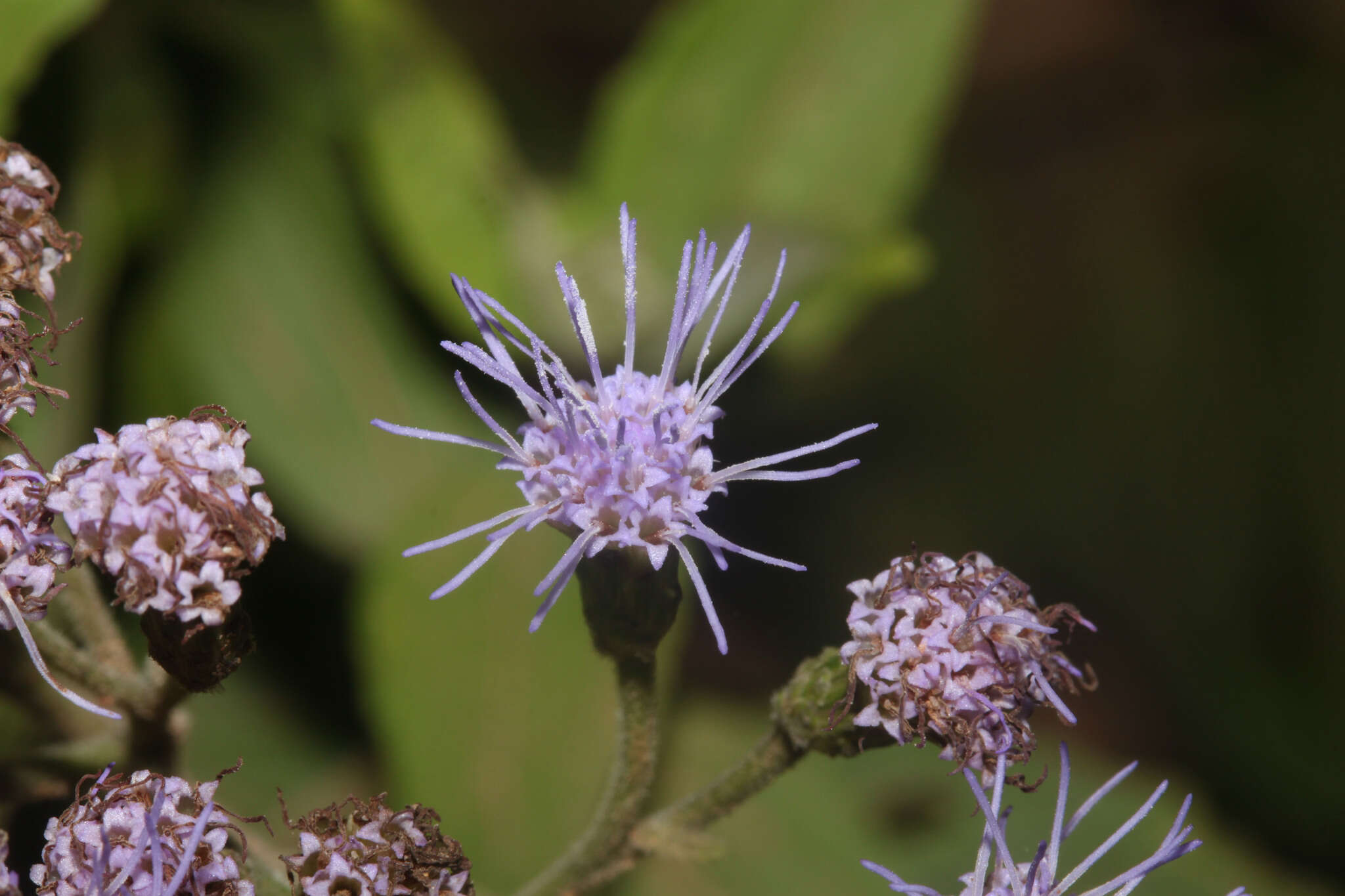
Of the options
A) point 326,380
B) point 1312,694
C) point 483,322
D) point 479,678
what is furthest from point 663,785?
point 1312,694

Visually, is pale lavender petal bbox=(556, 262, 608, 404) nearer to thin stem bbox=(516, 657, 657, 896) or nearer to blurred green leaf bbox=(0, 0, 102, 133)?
thin stem bbox=(516, 657, 657, 896)

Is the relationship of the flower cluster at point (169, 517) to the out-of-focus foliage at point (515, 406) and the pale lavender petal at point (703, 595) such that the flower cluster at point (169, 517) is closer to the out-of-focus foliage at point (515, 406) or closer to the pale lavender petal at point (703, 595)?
the pale lavender petal at point (703, 595)

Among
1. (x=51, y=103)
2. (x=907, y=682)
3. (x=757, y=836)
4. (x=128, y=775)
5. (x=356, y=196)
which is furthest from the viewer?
(x=356, y=196)

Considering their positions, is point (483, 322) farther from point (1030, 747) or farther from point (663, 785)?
point (663, 785)

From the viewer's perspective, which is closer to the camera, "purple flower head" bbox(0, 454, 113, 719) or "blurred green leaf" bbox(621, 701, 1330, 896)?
"purple flower head" bbox(0, 454, 113, 719)

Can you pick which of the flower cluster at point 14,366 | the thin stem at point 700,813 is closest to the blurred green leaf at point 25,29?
the flower cluster at point 14,366

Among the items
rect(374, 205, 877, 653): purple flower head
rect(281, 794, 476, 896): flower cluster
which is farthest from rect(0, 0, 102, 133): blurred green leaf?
rect(281, 794, 476, 896): flower cluster
